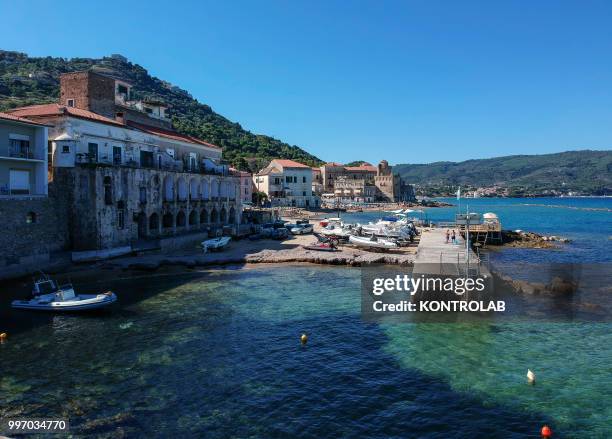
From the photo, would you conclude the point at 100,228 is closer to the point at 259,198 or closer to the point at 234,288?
the point at 234,288

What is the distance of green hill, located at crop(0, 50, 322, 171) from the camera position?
10456 cm

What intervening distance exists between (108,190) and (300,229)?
24.7 m

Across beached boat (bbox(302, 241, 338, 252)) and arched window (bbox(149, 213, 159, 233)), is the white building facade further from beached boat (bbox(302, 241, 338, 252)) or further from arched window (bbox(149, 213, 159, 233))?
beached boat (bbox(302, 241, 338, 252))

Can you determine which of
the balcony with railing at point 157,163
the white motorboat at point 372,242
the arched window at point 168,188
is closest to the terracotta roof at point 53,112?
the balcony with railing at point 157,163

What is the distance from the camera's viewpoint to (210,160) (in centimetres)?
5538

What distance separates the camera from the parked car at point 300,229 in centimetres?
5403

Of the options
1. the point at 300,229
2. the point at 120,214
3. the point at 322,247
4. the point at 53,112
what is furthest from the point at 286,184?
the point at 53,112

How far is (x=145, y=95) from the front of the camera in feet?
531

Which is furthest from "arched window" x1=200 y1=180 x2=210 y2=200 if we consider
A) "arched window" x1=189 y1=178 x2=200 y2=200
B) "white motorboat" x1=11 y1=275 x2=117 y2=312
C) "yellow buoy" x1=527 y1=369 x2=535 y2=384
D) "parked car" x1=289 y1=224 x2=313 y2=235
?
"yellow buoy" x1=527 y1=369 x2=535 y2=384

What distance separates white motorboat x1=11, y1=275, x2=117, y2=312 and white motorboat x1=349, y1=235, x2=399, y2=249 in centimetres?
2681

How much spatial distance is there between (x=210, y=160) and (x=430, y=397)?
1827 inches

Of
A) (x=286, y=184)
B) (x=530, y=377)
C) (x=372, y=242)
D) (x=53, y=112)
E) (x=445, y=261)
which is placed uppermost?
(x=53, y=112)

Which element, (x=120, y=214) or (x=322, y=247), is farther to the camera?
(x=322, y=247)

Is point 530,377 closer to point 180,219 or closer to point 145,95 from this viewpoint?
point 180,219
